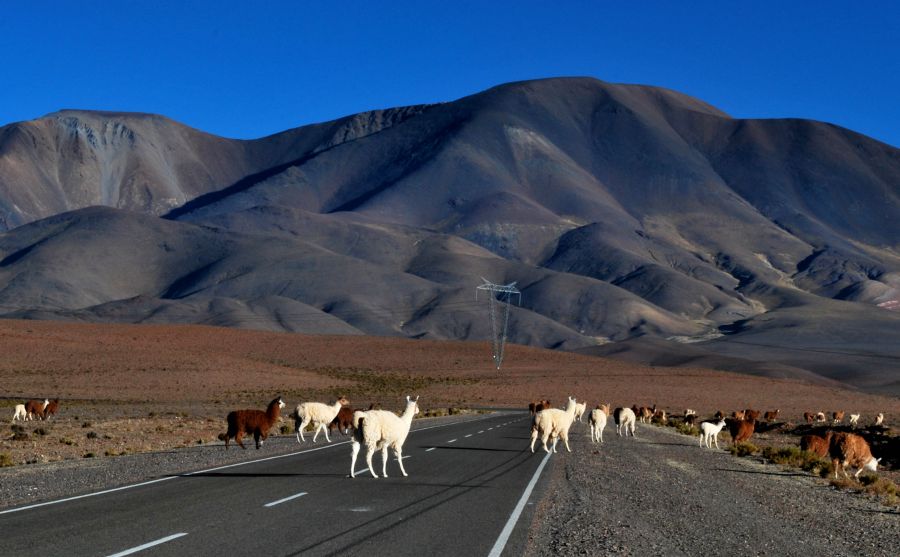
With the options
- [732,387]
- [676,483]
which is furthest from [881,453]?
[732,387]

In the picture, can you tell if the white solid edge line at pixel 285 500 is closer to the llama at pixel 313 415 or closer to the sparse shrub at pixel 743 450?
the llama at pixel 313 415

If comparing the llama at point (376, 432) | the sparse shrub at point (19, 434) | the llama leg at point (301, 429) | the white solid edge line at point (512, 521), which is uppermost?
the llama at point (376, 432)

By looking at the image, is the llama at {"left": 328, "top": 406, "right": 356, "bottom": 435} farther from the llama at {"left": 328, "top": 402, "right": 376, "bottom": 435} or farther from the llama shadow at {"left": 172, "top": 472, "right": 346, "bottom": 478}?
the llama shadow at {"left": 172, "top": 472, "right": 346, "bottom": 478}

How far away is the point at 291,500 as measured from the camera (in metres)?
17.4

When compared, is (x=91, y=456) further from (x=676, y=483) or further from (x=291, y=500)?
(x=676, y=483)

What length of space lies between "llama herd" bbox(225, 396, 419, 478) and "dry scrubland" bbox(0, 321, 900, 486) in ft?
14.4

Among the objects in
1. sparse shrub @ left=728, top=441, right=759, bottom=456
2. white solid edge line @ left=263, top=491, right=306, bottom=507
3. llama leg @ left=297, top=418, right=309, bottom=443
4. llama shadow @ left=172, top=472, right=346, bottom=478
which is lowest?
sparse shrub @ left=728, top=441, right=759, bottom=456

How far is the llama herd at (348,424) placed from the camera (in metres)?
20.3

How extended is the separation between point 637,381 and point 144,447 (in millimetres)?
80558

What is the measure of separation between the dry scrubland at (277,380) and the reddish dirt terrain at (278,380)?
0.47 ft

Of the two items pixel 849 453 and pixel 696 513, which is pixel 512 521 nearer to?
pixel 696 513

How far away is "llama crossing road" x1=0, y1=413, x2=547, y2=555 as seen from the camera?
13.2 m

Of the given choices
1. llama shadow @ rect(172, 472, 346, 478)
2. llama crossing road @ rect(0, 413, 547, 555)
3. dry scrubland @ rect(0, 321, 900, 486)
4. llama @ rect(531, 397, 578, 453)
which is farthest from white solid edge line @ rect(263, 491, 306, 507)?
dry scrubland @ rect(0, 321, 900, 486)

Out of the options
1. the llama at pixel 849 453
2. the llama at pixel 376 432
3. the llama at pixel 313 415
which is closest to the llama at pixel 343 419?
the llama at pixel 313 415
